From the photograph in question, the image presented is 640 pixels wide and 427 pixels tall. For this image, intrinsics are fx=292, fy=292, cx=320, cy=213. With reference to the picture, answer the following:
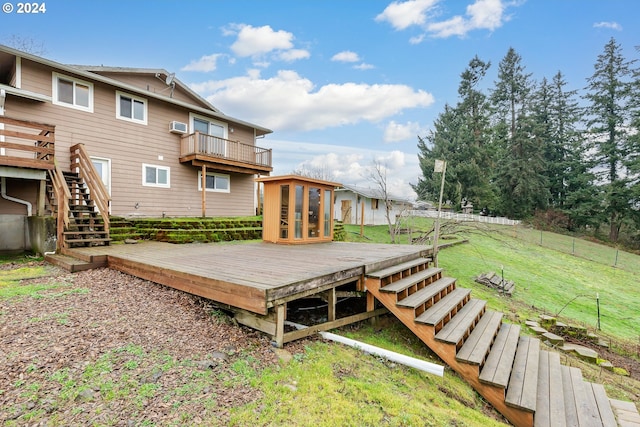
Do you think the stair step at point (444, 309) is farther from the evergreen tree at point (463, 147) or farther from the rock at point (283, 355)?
the evergreen tree at point (463, 147)

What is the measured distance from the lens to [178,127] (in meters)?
12.3

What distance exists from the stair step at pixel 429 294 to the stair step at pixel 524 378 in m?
1.29

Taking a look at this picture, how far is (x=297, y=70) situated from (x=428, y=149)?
16.8 m

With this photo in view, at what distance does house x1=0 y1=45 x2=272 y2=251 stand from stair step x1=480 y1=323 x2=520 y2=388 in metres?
8.46

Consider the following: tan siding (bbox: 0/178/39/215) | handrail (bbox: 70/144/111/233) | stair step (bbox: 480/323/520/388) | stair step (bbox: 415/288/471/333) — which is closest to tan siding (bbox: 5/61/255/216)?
handrail (bbox: 70/144/111/233)

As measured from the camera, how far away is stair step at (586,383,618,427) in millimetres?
3253

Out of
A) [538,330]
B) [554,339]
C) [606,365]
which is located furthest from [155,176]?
[606,365]

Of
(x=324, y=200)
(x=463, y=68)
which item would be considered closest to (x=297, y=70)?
(x=324, y=200)

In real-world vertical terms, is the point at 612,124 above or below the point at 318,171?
above

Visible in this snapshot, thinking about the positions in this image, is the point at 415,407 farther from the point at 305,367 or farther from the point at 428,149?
the point at 428,149

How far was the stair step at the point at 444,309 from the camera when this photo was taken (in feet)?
12.7

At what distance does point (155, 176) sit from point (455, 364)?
11.8 meters

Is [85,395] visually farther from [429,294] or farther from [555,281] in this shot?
[555,281]

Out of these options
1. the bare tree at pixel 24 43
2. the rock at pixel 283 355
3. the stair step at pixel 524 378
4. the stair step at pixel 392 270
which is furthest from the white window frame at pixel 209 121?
the stair step at pixel 524 378
